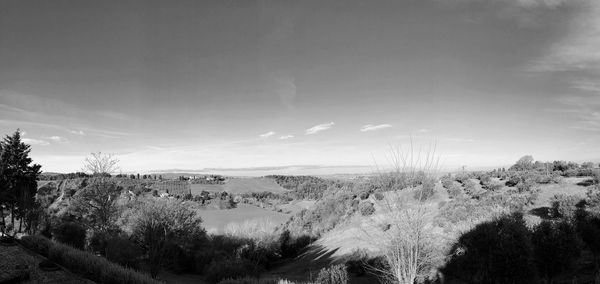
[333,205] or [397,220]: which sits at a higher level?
[397,220]

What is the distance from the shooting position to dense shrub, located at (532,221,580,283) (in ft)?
33.7

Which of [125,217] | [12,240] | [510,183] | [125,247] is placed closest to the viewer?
[12,240]

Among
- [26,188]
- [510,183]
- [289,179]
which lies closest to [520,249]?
[510,183]

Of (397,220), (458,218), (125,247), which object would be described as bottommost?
(125,247)

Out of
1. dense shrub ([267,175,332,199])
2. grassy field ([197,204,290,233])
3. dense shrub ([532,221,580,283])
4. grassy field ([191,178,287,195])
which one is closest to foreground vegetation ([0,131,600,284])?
dense shrub ([532,221,580,283])

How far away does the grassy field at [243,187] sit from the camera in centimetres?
11788

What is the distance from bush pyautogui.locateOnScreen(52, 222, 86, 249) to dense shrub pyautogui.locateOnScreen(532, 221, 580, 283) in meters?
31.5

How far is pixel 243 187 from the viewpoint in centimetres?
12606

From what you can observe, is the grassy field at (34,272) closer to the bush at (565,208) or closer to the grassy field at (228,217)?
the bush at (565,208)

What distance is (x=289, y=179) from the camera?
505 feet

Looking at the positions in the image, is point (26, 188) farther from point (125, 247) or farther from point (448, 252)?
point (448, 252)

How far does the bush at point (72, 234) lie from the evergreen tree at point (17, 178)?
15008 millimetres

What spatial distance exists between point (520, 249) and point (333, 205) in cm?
2913

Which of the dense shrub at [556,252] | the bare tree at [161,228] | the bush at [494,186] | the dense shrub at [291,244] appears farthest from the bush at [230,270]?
the bush at [494,186]
